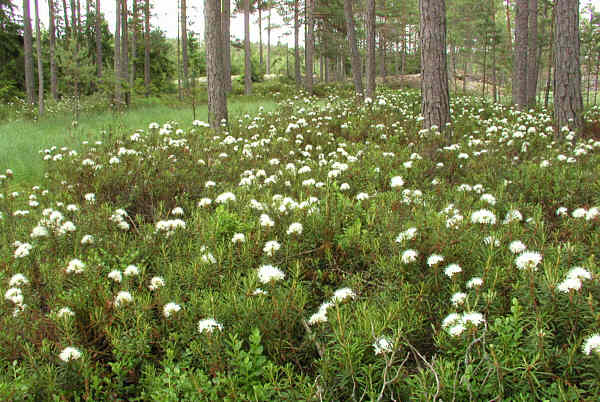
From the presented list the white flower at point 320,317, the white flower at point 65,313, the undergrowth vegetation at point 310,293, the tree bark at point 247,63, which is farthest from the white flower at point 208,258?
the tree bark at point 247,63

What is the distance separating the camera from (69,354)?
197 cm

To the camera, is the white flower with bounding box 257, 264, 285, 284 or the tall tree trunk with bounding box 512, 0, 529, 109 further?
the tall tree trunk with bounding box 512, 0, 529, 109

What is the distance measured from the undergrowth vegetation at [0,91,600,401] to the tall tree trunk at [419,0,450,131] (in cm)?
342

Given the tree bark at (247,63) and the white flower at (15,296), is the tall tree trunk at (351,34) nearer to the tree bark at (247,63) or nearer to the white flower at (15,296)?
the tree bark at (247,63)

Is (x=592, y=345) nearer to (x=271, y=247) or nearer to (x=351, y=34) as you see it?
(x=271, y=247)

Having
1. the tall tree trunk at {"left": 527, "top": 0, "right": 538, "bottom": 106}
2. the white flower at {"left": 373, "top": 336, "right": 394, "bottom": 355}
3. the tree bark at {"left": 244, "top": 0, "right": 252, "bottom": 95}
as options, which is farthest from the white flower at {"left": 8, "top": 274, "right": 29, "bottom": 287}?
the tree bark at {"left": 244, "top": 0, "right": 252, "bottom": 95}

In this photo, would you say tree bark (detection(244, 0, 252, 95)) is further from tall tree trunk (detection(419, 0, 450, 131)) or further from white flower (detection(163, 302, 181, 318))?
white flower (detection(163, 302, 181, 318))

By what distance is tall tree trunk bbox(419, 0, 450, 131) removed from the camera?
26.5 ft

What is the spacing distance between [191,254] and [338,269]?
1222 mm

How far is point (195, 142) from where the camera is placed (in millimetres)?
6797

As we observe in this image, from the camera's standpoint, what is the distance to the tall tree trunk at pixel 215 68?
9852mm

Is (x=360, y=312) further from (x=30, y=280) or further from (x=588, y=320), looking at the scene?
(x=30, y=280)

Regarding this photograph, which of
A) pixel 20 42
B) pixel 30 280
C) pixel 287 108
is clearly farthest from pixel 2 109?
pixel 30 280

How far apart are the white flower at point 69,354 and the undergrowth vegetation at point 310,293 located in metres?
0.01
